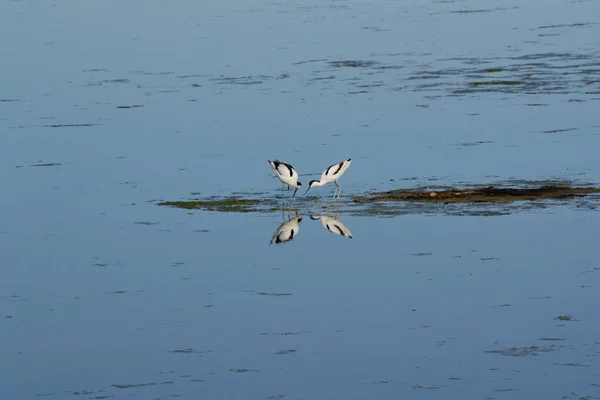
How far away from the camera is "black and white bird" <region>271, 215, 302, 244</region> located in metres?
13.0

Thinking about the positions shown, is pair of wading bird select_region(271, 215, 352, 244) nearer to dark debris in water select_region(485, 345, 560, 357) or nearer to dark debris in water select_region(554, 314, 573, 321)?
dark debris in water select_region(554, 314, 573, 321)

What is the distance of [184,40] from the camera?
30.6m

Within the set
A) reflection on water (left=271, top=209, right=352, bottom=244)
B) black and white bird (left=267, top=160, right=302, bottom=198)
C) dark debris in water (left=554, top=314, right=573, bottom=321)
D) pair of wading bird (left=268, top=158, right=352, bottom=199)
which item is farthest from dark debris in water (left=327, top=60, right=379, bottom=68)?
dark debris in water (left=554, top=314, right=573, bottom=321)

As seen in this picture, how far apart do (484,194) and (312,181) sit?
2.13 metres

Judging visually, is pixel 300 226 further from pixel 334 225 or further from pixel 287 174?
pixel 287 174

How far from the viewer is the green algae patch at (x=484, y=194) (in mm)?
13922

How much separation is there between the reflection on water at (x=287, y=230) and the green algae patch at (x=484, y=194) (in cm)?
88

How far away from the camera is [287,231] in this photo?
43.8ft

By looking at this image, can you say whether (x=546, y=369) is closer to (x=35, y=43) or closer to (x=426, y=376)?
(x=426, y=376)

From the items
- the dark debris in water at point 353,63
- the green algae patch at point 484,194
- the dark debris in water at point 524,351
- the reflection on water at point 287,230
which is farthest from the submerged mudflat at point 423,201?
the dark debris in water at point 353,63

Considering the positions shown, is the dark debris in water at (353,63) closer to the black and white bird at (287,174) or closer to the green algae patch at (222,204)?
the black and white bird at (287,174)

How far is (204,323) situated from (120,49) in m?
20.1

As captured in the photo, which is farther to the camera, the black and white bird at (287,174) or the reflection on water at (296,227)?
the black and white bird at (287,174)

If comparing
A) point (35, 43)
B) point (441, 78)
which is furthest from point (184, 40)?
point (441, 78)
